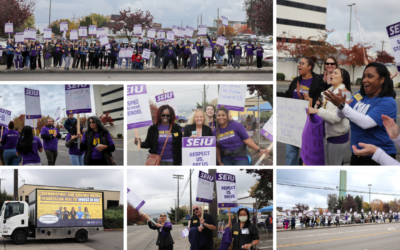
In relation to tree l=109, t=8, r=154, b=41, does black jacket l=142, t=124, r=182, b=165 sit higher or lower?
lower

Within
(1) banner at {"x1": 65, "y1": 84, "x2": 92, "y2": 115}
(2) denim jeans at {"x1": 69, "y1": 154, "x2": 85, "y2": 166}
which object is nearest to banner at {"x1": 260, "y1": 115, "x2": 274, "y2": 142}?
(1) banner at {"x1": 65, "y1": 84, "x2": 92, "y2": 115}

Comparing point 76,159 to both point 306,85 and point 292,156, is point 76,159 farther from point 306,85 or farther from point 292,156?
point 306,85

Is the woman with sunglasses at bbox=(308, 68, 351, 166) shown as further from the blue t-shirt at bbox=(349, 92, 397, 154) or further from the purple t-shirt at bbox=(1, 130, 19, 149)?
the purple t-shirt at bbox=(1, 130, 19, 149)

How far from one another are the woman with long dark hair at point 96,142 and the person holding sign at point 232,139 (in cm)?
185

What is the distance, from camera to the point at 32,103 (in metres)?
7.00

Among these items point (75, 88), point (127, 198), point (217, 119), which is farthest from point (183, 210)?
point (75, 88)

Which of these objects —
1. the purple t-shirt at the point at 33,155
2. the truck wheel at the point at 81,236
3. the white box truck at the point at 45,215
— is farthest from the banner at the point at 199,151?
the truck wheel at the point at 81,236

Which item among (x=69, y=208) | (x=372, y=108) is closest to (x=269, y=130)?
(x=372, y=108)

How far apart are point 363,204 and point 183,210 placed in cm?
384

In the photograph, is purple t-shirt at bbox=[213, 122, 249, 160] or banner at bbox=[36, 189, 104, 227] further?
banner at bbox=[36, 189, 104, 227]

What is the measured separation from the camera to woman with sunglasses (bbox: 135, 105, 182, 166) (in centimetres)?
575

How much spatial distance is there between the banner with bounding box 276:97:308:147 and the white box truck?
5960mm

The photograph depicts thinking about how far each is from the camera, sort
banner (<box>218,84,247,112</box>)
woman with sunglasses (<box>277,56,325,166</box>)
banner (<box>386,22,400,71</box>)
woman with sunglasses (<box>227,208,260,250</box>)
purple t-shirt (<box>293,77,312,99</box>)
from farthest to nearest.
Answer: banner (<box>218,84,247,112</box>), woman with sunglasses (<box>227,208,260,250</box>), purple t-shirt (<box>293,77,312,99</box>), woman with sunglasses (<box>277,56,325,166</box>), banner (<box>386,22,400,71</box>)

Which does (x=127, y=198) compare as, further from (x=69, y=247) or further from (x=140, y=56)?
(x=140, y=56)
